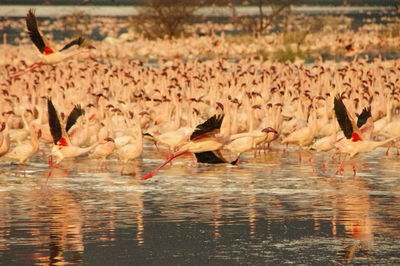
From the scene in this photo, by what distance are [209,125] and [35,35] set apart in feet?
20.9

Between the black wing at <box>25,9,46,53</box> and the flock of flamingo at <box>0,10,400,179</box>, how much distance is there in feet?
0.11

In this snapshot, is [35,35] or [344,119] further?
[35,35]

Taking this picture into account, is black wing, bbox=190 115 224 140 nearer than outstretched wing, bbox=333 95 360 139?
Yes

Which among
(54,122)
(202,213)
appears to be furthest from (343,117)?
(54,122)

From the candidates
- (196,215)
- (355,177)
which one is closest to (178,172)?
(355,177)

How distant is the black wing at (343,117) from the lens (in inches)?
525

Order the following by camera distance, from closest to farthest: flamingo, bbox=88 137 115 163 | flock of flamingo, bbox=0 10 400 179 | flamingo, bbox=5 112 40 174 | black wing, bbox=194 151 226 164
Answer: black wing, bbox=194 151 226 164 → flock of flamingo, bbox=0 10 400 179 → flamingo, bbox=5 112 40 174 → flamingo, bbox=88 137 115 163

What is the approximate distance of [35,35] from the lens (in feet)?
60.6

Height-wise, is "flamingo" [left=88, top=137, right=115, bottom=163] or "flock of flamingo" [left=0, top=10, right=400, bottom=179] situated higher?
"flock of flamingo" [left=0, top=10, right=400, bottom=179]

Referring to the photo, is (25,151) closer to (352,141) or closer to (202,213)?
(202,213)

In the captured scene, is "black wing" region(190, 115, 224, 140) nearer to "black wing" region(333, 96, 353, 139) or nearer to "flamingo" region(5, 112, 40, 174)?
"black wing" region(333, 96, 353, 139)

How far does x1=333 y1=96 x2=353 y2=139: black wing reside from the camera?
13328mm

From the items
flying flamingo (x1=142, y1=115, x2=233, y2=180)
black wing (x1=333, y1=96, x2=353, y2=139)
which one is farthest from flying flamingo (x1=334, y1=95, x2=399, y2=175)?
flying flamingo (x1=142, y1=115, x2=233, y2=180)

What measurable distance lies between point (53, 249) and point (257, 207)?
3064 mm
